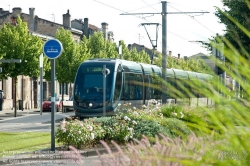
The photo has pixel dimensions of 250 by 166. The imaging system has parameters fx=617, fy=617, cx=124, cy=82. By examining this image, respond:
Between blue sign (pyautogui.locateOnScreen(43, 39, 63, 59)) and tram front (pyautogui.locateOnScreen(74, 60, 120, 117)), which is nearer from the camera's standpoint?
blue sign (pyautogui.locateOnScreen(43, 39, 63, 59))

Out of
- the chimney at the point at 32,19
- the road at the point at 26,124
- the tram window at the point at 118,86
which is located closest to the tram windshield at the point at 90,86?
the tram window at the point at 118,86

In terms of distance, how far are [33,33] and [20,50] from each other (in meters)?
18.5

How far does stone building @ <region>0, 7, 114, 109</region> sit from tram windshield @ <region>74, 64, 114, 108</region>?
25.2 metres

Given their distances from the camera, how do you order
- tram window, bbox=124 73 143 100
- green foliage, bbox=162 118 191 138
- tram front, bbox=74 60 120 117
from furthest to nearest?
1. tram window, bbox=124 73 143 100
2. tram front, bbox=74 60 120 117
3. green foliage, bbox=162 118 191 138

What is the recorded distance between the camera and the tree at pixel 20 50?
46.3 meters

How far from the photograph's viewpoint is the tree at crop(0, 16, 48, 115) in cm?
4631

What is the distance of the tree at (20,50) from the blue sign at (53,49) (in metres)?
31.0

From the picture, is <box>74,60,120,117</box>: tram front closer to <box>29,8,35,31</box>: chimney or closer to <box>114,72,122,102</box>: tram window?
<box>114,72,122,102</box>: tram window

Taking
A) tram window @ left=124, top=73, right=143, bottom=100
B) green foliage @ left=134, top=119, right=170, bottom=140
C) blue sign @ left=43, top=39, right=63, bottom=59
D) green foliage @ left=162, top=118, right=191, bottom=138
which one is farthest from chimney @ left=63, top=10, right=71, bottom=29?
green foliage @ left=162, top=118, right=191, bottom=138

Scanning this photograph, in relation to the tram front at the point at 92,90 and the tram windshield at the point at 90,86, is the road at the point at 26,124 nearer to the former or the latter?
the tram front at the point at 92,90

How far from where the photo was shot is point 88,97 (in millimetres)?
28469

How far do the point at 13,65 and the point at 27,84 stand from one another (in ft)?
64.0

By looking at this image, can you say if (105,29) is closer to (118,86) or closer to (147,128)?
(118,86)

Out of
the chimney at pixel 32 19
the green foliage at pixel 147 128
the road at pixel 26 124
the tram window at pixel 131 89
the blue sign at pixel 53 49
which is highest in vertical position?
the chimney at pixel 32 19
